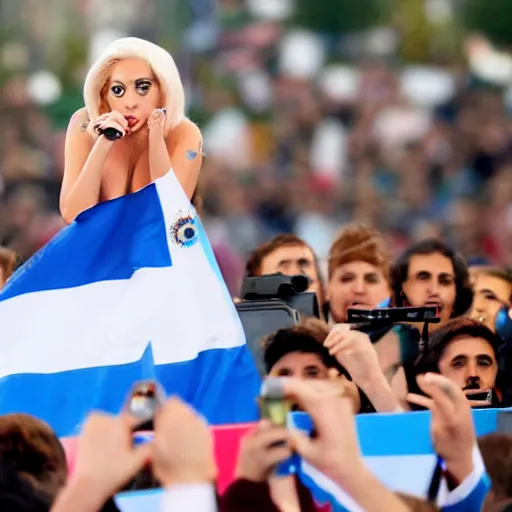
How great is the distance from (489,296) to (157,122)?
263cm

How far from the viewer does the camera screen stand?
6957 millimetres

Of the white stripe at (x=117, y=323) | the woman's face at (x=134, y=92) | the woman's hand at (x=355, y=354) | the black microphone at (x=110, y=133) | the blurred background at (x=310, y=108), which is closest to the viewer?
the woman's hand at (x=355, y=354)

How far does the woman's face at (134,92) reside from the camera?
6.54 meters

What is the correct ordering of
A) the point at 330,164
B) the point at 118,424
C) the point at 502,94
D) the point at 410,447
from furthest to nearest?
the point at 502,94 → the point at 330,164 → the point at 410,447 → the point at 118,424

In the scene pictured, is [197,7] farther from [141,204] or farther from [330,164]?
[141,204]

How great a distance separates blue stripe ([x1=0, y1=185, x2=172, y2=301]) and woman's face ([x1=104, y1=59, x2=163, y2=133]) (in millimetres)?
247

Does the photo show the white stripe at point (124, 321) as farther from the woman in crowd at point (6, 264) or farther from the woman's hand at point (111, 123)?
the woman in crowd at point (6, 264)

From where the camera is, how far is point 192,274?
646 cm

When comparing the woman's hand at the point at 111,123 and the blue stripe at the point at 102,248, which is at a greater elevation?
the woman's hand at the point at 111,123

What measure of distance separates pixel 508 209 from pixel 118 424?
11.0 meters

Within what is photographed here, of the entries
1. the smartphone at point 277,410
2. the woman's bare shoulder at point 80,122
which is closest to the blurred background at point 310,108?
the woman's bare shoulder at point 80,122

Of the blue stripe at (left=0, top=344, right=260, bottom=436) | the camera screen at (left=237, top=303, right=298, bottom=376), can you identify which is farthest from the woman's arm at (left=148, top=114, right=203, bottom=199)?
the blue stripe at (left=0, top=344, right=260, bottom=436)

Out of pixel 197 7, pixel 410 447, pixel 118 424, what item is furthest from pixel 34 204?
pixel 118 424

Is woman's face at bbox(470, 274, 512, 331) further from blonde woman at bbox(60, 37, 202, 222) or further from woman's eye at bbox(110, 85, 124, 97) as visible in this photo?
woman's eye at bbox(110, 85, 124, 97)
